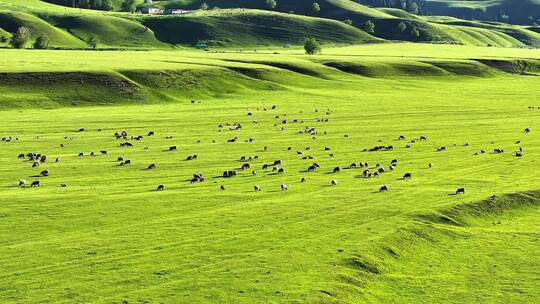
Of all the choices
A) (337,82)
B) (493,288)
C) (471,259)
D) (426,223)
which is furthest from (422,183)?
(337,82)

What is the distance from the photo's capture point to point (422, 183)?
5612 centimetres

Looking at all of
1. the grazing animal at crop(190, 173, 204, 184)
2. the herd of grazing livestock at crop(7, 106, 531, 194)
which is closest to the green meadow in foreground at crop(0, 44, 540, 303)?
the herd of grazing livestock at crop(7, 106, 531, 194)

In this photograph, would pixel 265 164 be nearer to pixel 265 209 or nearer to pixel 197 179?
pixel 197 179

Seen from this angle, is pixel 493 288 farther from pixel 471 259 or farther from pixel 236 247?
pixel 236 247

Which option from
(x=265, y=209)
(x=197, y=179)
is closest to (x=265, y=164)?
(x=197, y=179)

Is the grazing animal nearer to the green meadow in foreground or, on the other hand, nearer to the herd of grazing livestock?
the herd of grazing livestock

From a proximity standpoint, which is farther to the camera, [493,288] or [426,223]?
[426,223]

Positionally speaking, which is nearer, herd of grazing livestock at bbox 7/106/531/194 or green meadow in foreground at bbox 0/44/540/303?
green meadow in foreground at bbox 0/44/540/303

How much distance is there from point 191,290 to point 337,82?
123m

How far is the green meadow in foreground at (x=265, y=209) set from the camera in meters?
34.8

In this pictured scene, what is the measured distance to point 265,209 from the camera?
4644 centimetres

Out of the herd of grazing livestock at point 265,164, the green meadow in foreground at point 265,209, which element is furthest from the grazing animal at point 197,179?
the green meadow in foreground at point 265,209

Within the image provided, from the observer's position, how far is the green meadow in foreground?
3484cm

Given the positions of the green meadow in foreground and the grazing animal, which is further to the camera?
the grazing animal
